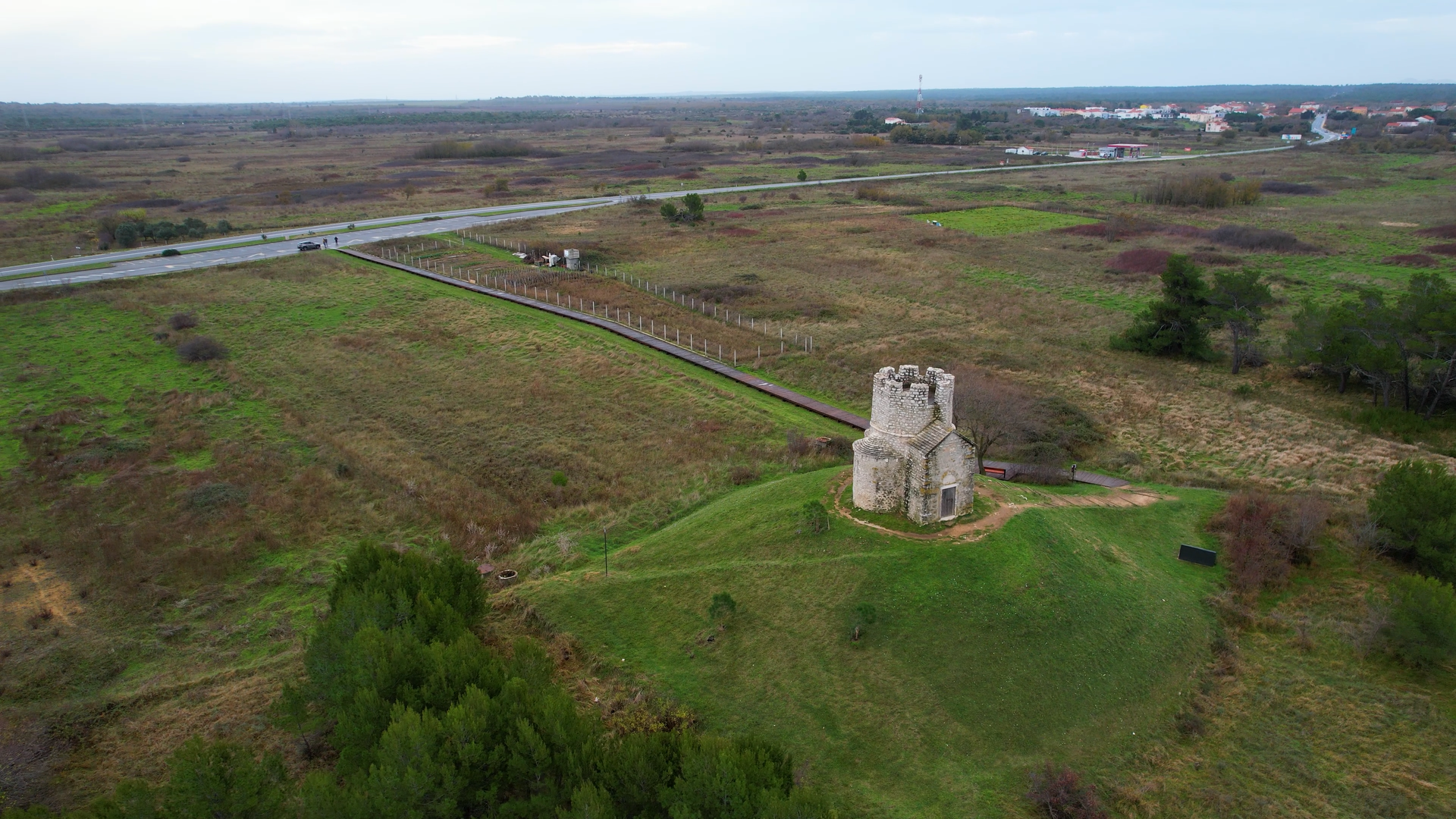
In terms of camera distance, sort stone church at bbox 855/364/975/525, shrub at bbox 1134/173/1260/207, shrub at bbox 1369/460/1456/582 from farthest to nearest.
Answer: shrub at bbox 1134/173/1260/207
shrub at bbox 1369/460/1456/582
stone church at bbox 855/364/975/525

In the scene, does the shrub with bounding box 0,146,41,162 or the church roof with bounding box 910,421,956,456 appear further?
the shrub with bounding box 0,146,41,162

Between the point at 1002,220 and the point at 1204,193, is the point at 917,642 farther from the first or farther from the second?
the point at 1204,193

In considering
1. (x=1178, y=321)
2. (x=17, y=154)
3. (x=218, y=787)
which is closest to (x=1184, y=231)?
(x=1178, y=321)

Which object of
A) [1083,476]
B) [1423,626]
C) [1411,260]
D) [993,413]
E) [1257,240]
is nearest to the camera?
[1423,626]

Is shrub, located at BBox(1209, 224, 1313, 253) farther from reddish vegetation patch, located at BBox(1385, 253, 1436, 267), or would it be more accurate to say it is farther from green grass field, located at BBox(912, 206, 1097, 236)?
green grass field, located at BBox(912, 206, 1097, 236)

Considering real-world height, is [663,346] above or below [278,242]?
below

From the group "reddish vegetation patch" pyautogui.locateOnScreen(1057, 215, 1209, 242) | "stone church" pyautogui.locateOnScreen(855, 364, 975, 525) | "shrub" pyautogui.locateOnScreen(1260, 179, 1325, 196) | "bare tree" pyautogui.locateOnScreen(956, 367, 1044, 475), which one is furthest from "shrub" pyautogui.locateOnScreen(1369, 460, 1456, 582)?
"shrub" pyautogui.locateOnScreen(1260, 179, 1325, 196)

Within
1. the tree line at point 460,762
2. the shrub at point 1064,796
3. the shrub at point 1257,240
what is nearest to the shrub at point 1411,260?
the shrub at point 1257,240
